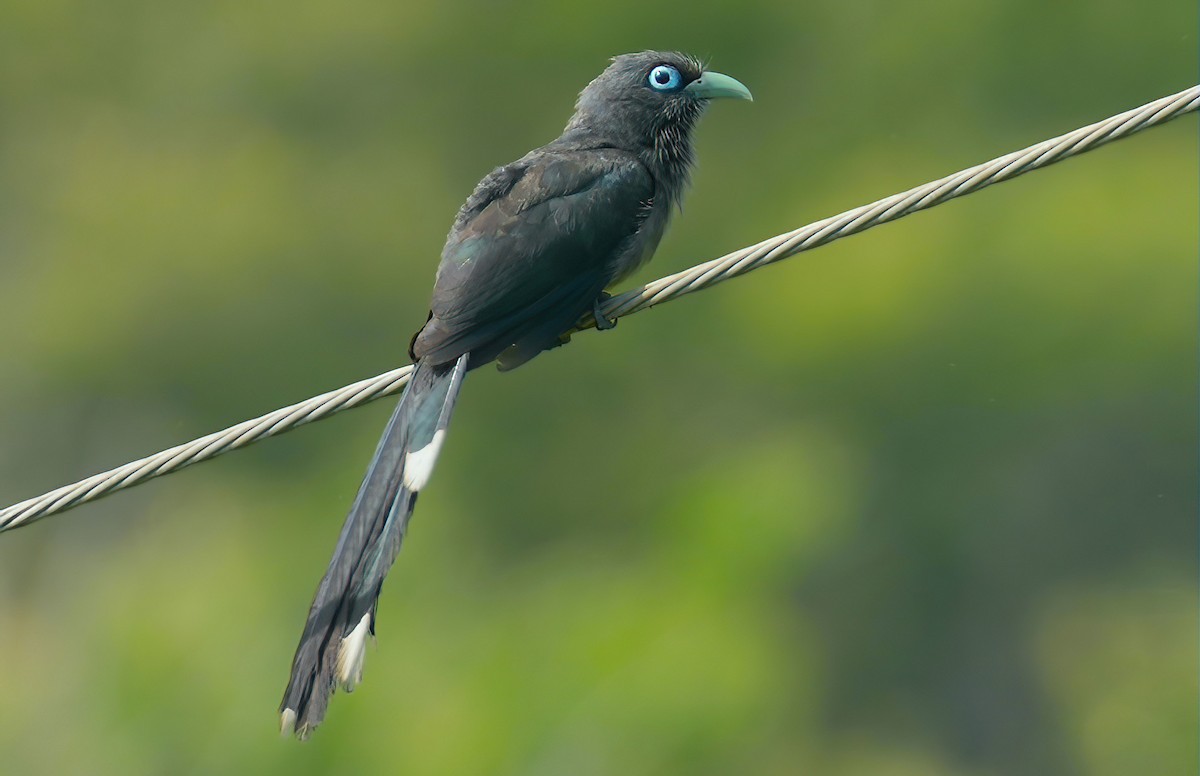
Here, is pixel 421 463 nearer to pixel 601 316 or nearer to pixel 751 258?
pixel 601 316

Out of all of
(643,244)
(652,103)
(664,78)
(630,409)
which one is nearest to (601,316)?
(643,244)

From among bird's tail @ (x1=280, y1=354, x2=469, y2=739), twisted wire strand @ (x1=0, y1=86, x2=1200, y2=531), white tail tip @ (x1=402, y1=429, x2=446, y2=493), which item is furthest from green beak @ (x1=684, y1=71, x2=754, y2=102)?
white tail tip @ (x1=402, y1=429, x2=446, y2=493)

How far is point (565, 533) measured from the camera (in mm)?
19875

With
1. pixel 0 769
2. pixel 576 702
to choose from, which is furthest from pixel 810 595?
pixel 0 769

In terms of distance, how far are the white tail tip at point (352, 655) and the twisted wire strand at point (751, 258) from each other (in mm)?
638

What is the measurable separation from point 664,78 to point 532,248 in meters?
1.30

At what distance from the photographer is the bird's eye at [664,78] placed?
20.9 feet

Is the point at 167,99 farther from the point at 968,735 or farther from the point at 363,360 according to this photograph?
the point at 968,735

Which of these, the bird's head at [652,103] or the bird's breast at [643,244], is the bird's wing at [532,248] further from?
the bird's head at [652,103]

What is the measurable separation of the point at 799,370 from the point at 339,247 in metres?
7.03

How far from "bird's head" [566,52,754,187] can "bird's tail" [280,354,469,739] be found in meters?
1.45

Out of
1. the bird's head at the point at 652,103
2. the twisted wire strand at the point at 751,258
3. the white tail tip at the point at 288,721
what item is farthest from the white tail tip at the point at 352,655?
the bird's head at the point at 652,103

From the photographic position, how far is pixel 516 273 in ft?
17.7

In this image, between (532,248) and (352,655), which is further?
(532,248)
